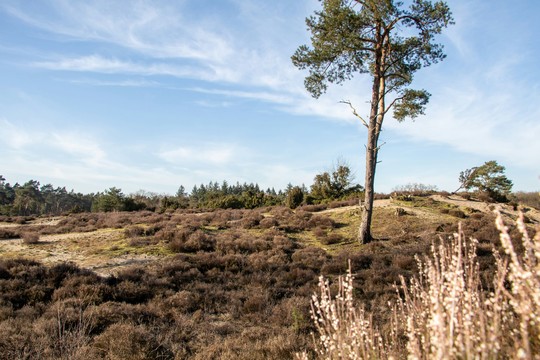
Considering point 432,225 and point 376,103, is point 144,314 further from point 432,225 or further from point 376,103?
point 432,225

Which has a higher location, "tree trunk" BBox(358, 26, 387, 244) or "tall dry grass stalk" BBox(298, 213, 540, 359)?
"tree trunk" BBox(358, 26, 387, 244)

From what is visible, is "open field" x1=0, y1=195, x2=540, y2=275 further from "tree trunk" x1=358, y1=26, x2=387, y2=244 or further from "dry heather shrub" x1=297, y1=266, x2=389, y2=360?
"dry heather shrub" x1=297, y1=266, x2=389, y2=360

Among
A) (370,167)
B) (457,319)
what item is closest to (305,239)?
(370,167)

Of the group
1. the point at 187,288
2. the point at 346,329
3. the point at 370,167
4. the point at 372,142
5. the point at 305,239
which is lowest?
the point at 187,288

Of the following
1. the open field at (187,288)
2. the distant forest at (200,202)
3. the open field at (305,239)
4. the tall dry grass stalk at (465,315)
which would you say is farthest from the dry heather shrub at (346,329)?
the distant forest at (200,202)

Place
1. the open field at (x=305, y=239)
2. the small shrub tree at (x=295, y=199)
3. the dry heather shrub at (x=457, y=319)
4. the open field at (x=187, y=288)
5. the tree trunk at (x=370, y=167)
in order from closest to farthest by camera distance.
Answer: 1. the dry heather shrub at (x=457, y=319)
2. the open field at (x=187, y=288)
3. the open field at (x=305, y=239)
4. the tree trunk at (x=370, y=167)
5. the small shrub tree at (x=295, y=199)

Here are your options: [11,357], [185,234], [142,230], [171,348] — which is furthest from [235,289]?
[142,230]

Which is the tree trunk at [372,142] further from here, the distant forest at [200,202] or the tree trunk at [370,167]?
the distant forest at [200,202]

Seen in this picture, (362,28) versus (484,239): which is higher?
(362,28)

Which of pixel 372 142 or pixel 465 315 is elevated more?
pixel 372 142

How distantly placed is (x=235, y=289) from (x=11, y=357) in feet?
16.1

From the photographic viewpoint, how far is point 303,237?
16.5 metres

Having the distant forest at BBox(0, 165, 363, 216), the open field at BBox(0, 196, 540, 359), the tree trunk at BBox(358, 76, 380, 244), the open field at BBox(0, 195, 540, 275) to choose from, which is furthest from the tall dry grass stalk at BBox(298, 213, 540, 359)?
the distant forest at BBox(0, 165, 363, 216)

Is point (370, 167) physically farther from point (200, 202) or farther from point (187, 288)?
point (200, 202)
